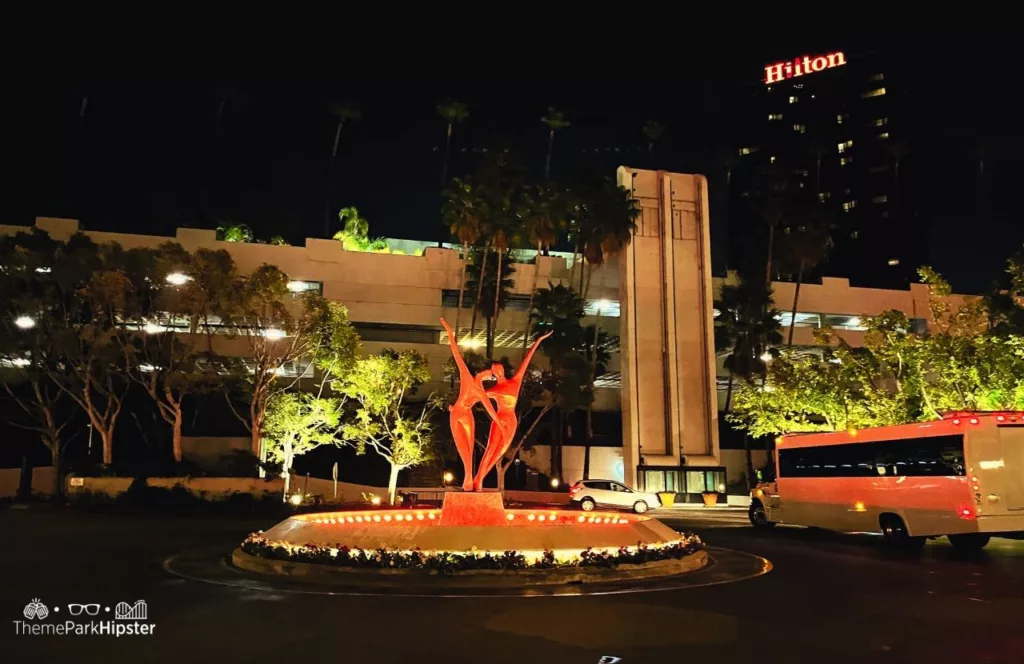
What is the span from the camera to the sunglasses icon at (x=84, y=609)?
9.84 m

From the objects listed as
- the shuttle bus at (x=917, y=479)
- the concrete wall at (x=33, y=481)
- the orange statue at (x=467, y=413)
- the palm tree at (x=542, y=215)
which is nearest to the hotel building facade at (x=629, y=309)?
the palm tree at (x=542, y=215)

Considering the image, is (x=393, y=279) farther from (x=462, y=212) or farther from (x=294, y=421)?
(x=294, y=421)

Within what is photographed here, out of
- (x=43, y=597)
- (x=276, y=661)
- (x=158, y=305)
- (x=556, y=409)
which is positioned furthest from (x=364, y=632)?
(x=556, y=409)

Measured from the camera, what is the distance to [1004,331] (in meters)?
30.6

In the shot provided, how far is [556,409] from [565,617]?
37.2 m

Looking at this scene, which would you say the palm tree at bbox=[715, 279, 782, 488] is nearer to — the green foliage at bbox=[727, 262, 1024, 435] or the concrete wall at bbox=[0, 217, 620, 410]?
the concrete wall at bbox=[0, 217, 620, 410]

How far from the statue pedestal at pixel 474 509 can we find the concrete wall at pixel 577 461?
3259 centimetres

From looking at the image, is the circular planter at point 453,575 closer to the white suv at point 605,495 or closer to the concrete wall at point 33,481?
the white suv at point 605,495

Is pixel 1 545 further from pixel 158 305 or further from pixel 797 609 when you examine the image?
pixel 158 305

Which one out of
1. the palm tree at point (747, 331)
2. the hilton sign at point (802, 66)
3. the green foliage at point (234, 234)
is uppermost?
the hilton sign at point (802, 66)

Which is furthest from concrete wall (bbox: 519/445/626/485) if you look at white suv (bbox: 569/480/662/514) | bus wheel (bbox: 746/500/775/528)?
bus wheel (bbox: 746/500/775/528)

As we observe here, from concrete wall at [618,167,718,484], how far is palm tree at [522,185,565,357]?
4352 mm

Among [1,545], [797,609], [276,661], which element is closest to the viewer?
[276,661]

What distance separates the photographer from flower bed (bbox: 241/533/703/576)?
1292cm
